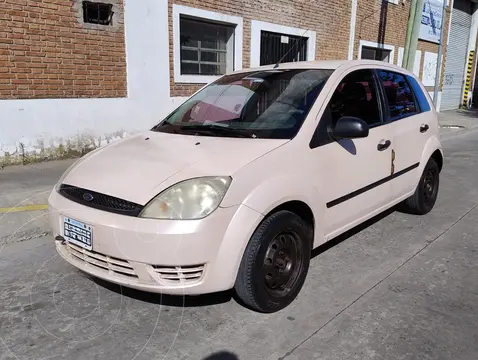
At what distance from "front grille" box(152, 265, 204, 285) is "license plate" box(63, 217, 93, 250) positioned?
1.56 ft

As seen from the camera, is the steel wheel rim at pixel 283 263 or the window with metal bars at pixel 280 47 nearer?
the steel wheel rim at pixel 283 263

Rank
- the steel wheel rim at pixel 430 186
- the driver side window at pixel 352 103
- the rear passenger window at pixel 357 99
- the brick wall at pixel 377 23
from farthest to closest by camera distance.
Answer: the brick wall at pixel 377 23 < the steel wheel rim at pixel 430 186 < the rear passenger window at pixel 357 99 < the driver side window at pixel 352 103

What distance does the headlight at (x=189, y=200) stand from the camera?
2455 mm

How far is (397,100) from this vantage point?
14.0 feet

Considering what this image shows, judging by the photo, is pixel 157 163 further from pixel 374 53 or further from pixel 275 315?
pixel 374 53

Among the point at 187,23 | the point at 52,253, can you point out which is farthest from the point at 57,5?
the point at 52,253

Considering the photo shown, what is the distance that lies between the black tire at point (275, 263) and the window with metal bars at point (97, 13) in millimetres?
5950

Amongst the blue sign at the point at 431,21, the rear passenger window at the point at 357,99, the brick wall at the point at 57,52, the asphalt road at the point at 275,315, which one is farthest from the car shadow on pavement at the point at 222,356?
the blue sign at the point at 431,21

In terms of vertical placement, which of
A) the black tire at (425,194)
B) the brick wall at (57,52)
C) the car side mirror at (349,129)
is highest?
the brick wall at (57,52)

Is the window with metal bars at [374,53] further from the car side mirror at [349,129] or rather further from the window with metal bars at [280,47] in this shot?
the car side mirror at [349,129]

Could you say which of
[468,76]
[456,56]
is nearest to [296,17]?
[456,56]

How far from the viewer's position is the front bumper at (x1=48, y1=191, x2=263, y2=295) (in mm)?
2416

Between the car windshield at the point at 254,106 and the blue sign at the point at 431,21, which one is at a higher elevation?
the blue sign at the point at 431,21

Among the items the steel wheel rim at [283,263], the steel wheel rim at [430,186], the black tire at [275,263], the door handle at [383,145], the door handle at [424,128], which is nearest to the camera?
the black tire at [275,263]
